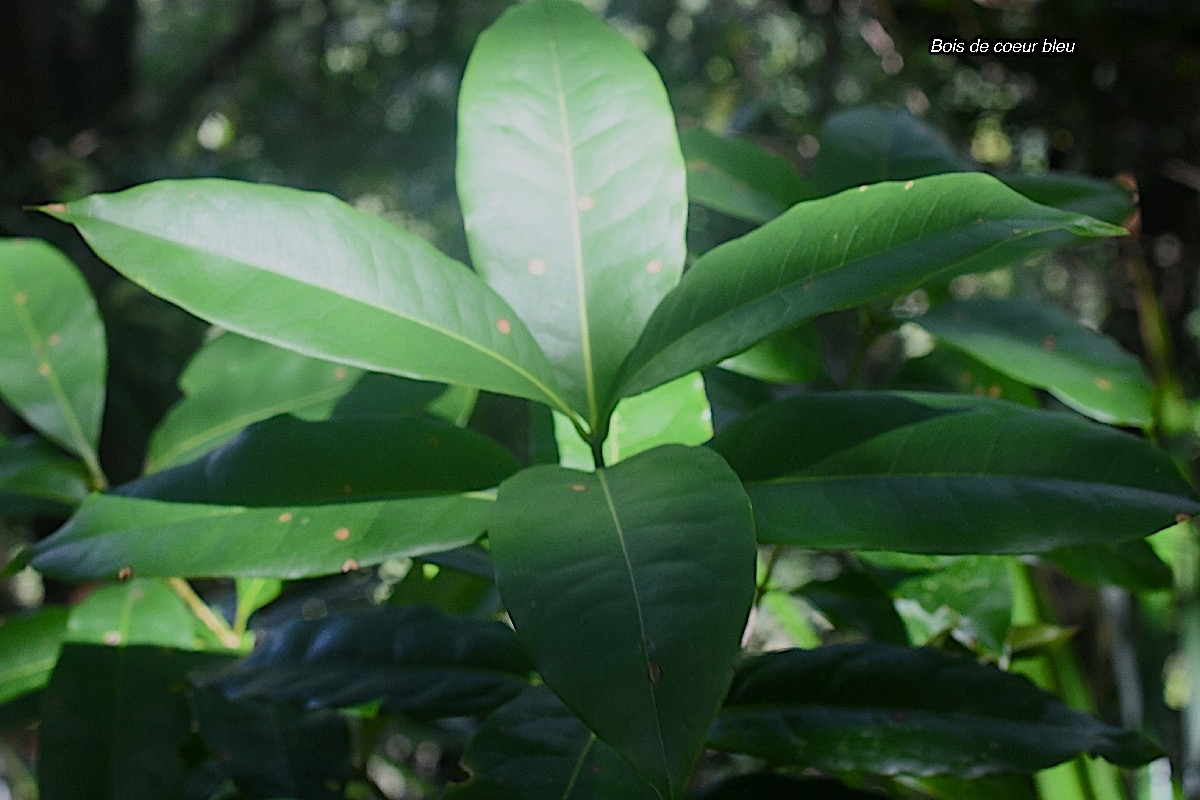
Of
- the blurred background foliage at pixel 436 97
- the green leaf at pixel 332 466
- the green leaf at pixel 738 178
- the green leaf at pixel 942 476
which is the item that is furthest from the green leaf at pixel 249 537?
the blurred background foliage at pixel 436 97

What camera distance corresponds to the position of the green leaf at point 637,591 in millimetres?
253

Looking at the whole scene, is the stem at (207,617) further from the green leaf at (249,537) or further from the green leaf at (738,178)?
the green leaf at (738,178)

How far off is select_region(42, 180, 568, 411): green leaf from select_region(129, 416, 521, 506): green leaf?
49mm

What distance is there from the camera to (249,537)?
389 mm

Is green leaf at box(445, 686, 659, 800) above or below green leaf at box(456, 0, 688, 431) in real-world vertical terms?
below

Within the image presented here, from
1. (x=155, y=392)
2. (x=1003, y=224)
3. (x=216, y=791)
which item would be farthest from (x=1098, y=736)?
(x=155, y=392)

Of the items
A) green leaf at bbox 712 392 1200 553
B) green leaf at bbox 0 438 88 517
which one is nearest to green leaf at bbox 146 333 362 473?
green leaf at bbox 0 438 88 517

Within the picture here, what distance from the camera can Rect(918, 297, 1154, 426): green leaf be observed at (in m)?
0.53

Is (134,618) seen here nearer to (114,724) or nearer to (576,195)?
(114,724)

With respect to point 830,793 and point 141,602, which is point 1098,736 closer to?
point 830,793

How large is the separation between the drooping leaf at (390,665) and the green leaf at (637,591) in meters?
0.16

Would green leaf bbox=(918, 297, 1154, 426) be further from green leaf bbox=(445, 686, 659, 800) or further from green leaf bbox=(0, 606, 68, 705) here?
green leaf bbox=(0, 606, 68, 705)

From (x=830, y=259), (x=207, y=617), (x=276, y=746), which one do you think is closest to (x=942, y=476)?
(x=830, y=259)

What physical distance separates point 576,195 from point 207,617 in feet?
1.23
